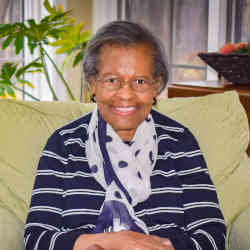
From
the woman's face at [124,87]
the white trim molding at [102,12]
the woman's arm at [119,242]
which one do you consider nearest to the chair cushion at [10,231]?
the woman's arm at [119,242]

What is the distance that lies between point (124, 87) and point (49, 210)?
39 centimetres

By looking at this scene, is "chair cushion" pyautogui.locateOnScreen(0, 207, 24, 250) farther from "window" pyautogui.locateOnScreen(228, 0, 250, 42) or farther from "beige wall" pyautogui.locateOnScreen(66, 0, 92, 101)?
"beige wall" pyautogui.locateOnScreen(66, 0, 92, 101)

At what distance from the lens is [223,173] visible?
1627 mm

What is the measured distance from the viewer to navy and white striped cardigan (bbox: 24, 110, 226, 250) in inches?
50.7

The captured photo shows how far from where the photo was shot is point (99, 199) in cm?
136

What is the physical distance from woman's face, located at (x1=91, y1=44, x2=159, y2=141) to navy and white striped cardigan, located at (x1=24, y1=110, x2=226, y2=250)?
151mm

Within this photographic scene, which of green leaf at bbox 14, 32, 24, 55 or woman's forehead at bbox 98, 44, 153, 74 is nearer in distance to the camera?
woman's forehead at bbox 98, 44, 153, 74

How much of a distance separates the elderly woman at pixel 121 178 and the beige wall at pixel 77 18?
2.04 meters

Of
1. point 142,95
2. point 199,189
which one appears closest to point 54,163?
point 142,95

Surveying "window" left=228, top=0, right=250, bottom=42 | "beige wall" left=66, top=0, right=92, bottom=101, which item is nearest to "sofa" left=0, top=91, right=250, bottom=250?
"window" left=228, top=0, right=250, bottom=42

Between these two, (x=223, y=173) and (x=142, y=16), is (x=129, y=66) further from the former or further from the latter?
(x=142, y=16)

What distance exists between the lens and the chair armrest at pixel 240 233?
141 cm

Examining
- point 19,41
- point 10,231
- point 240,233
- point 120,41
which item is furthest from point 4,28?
point 240,233

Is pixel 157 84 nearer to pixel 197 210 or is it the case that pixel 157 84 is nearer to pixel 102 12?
pixel 197 210
